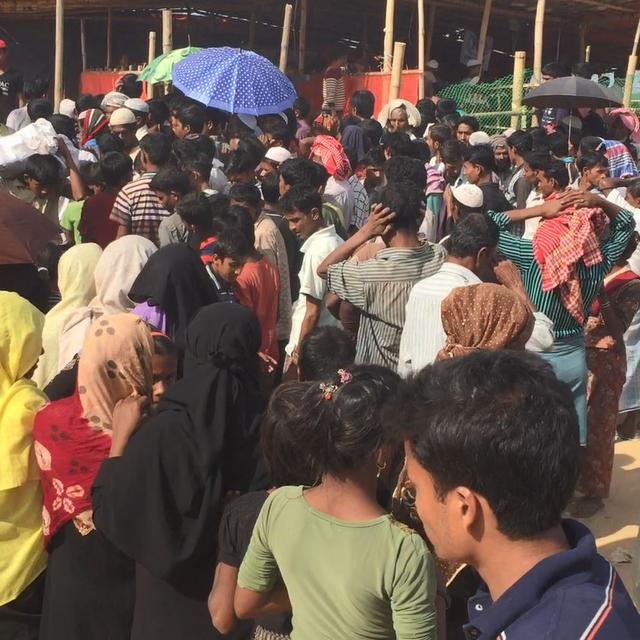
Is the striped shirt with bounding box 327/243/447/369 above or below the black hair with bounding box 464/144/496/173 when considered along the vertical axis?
below

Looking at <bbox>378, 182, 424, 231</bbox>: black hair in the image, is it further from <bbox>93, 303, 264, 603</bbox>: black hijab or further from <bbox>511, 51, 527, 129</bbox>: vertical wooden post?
<bbox>511, 51, 527, 129</bbox>: vertical wooden post

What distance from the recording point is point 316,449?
93.6 inches

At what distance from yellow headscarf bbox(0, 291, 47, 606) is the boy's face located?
148cm

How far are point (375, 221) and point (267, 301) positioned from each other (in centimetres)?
104

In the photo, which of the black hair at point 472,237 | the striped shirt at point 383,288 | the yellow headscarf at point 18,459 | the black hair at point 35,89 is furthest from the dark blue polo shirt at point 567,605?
the black hair at point 35,89

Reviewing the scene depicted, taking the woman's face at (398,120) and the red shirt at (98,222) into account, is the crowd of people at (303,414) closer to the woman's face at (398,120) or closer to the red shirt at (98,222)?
the red shirt at (98,222)

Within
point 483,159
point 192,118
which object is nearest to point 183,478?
point 483,159

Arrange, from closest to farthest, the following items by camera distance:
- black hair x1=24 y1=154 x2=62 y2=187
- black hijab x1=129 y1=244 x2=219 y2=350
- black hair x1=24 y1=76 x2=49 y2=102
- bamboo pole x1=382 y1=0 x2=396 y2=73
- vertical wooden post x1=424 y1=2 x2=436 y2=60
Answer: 1. black hijab x1=129 y1=244 x2=219 y2=350
2. black hair x1=24 y1=154 x2=62 y2=187
3. black hair x1=24 y1=76 x2=49 y2=102
4. bamboo pole x1=382 y1=0 x2=396 y2=73
5. vertical wooden post x1=424 y1=2 x2=436 y2=60

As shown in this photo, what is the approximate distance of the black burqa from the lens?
2.71 m

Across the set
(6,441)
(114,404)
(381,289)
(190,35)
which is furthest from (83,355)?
(190,35)

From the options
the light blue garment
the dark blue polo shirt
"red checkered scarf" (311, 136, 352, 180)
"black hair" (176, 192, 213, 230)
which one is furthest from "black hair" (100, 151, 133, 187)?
the dark blue polo shirt

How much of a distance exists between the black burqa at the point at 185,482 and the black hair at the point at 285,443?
0.84 feet

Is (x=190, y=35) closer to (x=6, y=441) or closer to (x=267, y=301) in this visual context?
(x=267, y=301)

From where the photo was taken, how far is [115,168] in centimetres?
600
